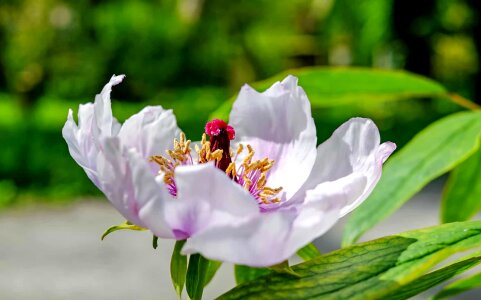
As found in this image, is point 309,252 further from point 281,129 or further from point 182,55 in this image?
point 182,55

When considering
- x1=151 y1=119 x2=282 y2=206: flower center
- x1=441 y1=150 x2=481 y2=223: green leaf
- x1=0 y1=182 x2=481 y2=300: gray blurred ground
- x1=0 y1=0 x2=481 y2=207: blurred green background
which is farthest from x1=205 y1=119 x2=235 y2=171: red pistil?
x1=0 y1=0 x2=481 y2=207: blurred green background

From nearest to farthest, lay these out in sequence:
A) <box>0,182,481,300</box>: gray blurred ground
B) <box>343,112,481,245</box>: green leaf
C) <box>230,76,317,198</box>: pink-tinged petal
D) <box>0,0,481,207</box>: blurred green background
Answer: <box>230,76,317,198</box>: pink-tinged petal, <box>343,112,481,245</box>: green leaf, <box>0,182,481,300</box>: gray blurred ground, <box>0,0,481,207</box>: blurred green background

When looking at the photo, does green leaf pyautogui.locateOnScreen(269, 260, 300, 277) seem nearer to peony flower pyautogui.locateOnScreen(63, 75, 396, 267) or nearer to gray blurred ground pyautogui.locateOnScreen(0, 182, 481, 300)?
peony flower pyautogui.locateOnScreen(63, 75, 396, 267)

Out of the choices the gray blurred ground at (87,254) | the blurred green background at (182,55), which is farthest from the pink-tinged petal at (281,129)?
the blurred green background at (182,55)

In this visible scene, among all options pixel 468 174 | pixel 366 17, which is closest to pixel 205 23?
pixel 366 17

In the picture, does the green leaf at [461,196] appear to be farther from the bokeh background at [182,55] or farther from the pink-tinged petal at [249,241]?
the bokeh background at [182,55]

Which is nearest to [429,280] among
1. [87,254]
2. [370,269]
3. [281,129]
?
[370,269]
